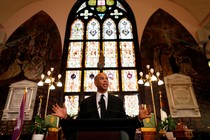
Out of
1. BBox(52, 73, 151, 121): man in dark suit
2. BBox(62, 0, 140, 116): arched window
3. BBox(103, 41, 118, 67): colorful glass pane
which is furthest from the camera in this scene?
BBox(103, 41, 118, 67): colorful glass pane

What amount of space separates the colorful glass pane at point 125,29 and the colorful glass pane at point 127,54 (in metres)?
0.43

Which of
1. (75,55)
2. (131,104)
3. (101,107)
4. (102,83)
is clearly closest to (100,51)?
(75,55)

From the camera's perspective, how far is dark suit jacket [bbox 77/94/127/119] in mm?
2172

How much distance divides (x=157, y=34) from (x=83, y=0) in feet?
14.5

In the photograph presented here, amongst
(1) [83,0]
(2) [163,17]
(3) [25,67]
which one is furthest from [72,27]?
(2) [163,17]

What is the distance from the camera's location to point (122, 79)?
7.25 meters

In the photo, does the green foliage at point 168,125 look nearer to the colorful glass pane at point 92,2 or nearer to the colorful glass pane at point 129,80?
the colorful glass pane at point 129,80

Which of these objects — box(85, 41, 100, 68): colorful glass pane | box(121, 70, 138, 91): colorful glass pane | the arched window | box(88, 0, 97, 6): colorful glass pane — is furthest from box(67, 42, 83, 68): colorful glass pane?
box(88, 0, 97, 6): colorful glass pane

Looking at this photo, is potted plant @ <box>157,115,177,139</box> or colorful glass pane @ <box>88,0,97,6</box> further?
colorful glass pane @ <box>88,0,97,6</box>

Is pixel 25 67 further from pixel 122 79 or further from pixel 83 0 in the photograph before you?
pixel 83 0

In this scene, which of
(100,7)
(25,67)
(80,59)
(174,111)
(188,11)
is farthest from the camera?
(100,7)

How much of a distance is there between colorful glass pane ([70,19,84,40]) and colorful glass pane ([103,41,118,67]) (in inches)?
52.4

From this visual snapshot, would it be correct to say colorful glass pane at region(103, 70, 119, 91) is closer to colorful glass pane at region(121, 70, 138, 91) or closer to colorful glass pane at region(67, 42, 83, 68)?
colorful glass pane at region(121, 70, 138, 91)

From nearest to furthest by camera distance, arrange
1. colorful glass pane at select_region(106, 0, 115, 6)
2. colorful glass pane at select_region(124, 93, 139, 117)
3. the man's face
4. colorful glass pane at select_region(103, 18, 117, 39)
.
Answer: the man's face
colorful glass pane at select_region(124, 93, 139, 117)
colorful glass pane at select_region(103, 18, 117, 39)
colorful glass pane at select_region(106, 0, 115, 6)
